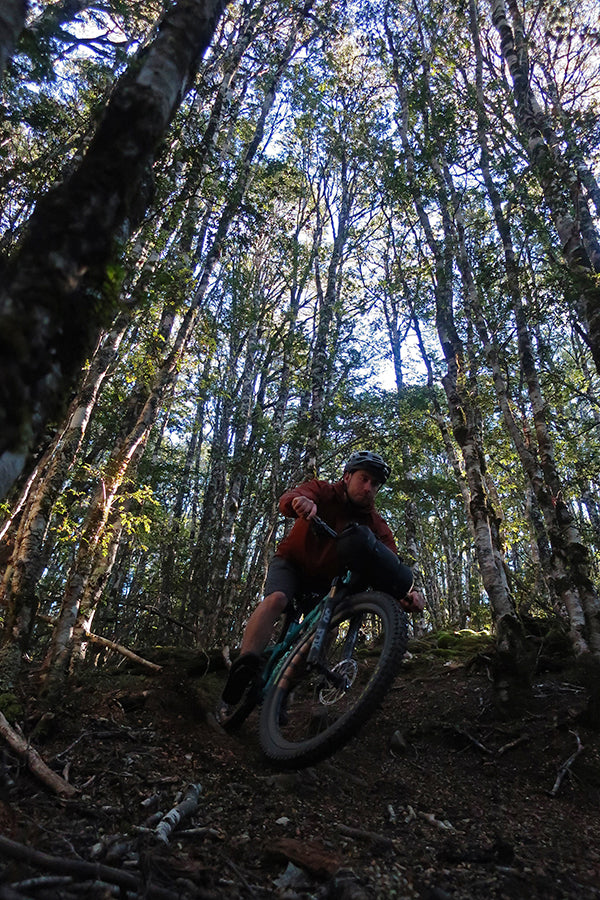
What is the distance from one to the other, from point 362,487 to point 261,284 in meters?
18.7

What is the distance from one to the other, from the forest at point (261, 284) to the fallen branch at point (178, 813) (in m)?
1.65

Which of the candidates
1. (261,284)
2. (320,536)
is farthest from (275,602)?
(261,284)

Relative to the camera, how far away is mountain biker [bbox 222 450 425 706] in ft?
11.7

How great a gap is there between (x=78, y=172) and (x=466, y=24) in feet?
54.8

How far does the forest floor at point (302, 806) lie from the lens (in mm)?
1882

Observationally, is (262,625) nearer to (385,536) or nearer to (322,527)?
(322,527)

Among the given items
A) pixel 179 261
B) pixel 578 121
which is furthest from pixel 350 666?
pixel 578 121

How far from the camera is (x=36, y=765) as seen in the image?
2633 mm

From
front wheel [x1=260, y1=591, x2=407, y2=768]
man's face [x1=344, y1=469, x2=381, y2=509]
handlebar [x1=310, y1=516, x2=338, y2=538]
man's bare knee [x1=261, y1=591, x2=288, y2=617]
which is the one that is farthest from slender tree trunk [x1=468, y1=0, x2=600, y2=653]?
man's bare knee [x1=261, y1=591, x2=288, y2=617]

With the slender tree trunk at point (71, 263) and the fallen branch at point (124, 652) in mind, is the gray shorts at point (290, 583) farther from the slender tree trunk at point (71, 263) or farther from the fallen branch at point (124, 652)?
the slender tree trunk at point (71, 263)

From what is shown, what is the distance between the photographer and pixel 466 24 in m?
13.6

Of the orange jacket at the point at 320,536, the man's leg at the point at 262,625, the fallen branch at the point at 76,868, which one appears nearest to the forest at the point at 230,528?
the fallen branch at the point at 76,868

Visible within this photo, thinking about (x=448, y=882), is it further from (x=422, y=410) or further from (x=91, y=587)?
(x=422, y=410)

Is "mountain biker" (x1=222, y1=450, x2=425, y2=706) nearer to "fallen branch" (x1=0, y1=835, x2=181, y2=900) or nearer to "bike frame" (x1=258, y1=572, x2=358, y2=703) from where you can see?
"bike frame" (x1=258, y1=572, x2=358, y2=703)
